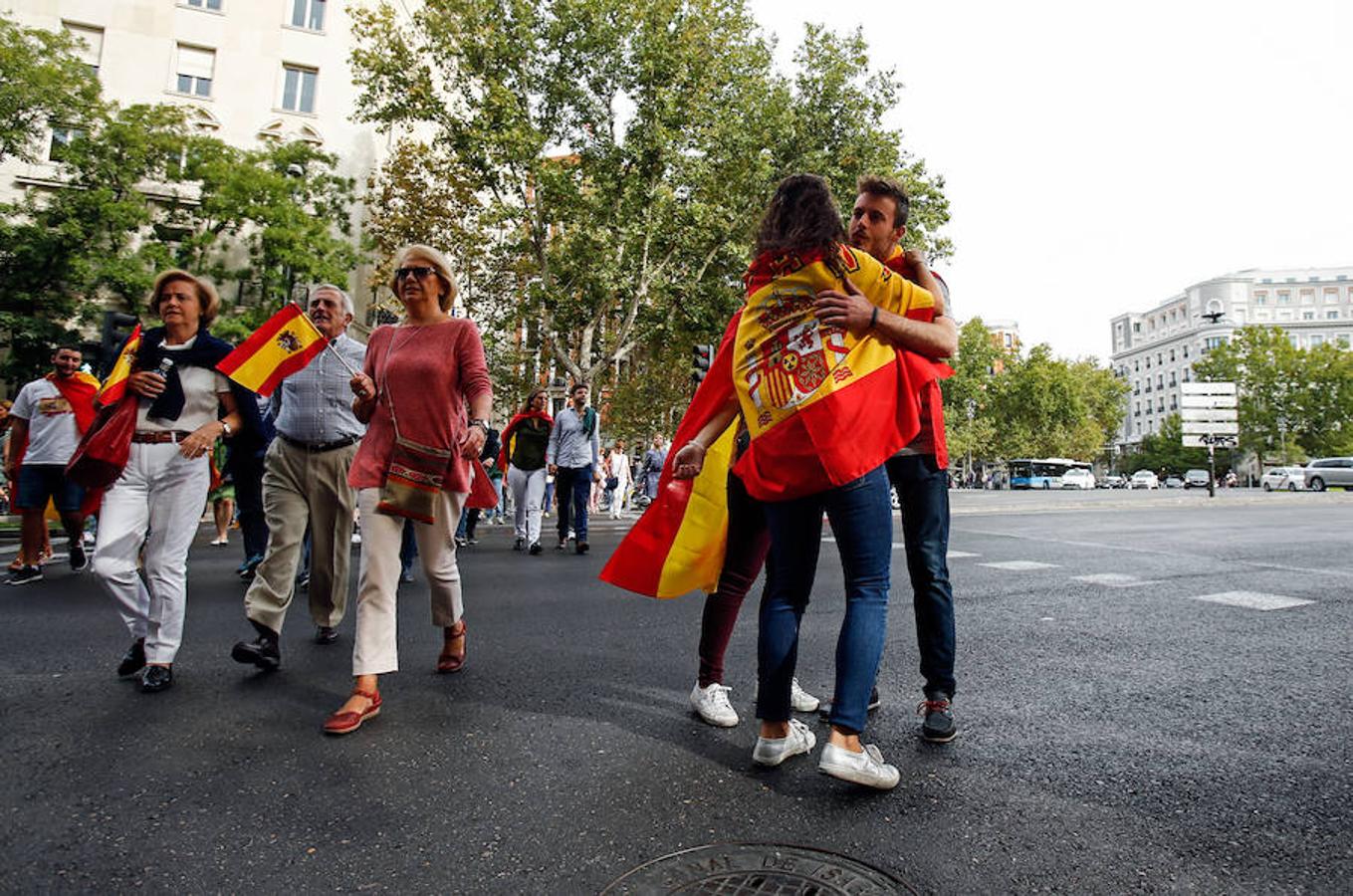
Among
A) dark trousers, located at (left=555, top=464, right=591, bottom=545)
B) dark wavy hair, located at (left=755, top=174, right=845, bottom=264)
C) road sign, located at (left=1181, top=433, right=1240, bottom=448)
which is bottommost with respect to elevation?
dark trousers, located at (left=555, top=464, right=591, bottom=545)

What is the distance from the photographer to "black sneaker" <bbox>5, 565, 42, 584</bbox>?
21.5 feet

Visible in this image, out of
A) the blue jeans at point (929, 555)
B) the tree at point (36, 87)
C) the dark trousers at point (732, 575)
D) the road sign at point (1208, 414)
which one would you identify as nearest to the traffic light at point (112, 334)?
the dark trousers at point (732, 575)

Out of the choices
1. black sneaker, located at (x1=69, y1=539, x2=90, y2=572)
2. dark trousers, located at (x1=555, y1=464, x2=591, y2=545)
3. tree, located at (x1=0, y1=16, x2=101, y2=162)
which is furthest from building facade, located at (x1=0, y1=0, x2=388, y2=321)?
black sneaker, located at (x1=69, y1=539, x2=90, y2=572)

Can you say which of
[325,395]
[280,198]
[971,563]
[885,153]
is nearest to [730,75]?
[885,153]

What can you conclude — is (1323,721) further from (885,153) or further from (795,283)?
(885,153)

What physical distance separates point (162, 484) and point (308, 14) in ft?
110

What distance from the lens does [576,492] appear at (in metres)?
9.84

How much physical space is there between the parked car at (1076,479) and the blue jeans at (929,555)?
2946 inches

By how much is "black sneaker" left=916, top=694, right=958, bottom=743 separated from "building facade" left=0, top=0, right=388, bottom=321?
1189 inches

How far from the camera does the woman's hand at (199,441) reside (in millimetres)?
3625

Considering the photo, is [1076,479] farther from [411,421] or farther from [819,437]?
[819,437]

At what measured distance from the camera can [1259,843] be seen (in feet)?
6.52

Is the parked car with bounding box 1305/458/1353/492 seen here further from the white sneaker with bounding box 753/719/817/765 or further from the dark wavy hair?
the dark wavy hair

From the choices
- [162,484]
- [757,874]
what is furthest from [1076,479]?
[757,874]
